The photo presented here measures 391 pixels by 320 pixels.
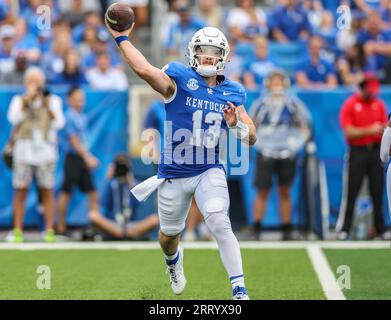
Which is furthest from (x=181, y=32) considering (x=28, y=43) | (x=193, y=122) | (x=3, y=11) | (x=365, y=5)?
(x=193, y=122)

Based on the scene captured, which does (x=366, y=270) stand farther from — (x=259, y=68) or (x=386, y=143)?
(x=259, y=68)

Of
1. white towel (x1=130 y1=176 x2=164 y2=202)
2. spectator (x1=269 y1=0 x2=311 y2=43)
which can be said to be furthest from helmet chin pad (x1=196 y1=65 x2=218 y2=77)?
spectator (x1=269 y1=0 x2=311 y2=43)

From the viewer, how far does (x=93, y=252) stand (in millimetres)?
11336

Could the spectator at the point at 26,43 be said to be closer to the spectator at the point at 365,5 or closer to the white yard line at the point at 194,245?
the white yard line at the point at 194,245

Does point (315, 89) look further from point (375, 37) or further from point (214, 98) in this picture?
point (214, 98)

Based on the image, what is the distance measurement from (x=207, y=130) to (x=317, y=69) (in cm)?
759

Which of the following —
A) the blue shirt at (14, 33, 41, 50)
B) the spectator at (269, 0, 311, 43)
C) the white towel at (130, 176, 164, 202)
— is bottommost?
the white towel at (130, 176, 164, 202)

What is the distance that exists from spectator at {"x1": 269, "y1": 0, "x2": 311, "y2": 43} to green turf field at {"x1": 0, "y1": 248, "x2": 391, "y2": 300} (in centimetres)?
532

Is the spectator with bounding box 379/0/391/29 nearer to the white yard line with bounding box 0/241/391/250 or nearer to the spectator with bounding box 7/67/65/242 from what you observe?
the white yard line with bounding box 0/241/391/250

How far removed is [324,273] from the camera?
9297 mm

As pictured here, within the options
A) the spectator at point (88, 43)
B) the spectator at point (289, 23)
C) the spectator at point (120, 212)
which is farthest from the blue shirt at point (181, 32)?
the spectator at point (120, 212)

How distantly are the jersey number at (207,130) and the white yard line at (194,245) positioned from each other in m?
4.39

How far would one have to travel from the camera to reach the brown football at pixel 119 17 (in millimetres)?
7059

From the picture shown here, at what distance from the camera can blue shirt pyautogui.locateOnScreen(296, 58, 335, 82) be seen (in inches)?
581
